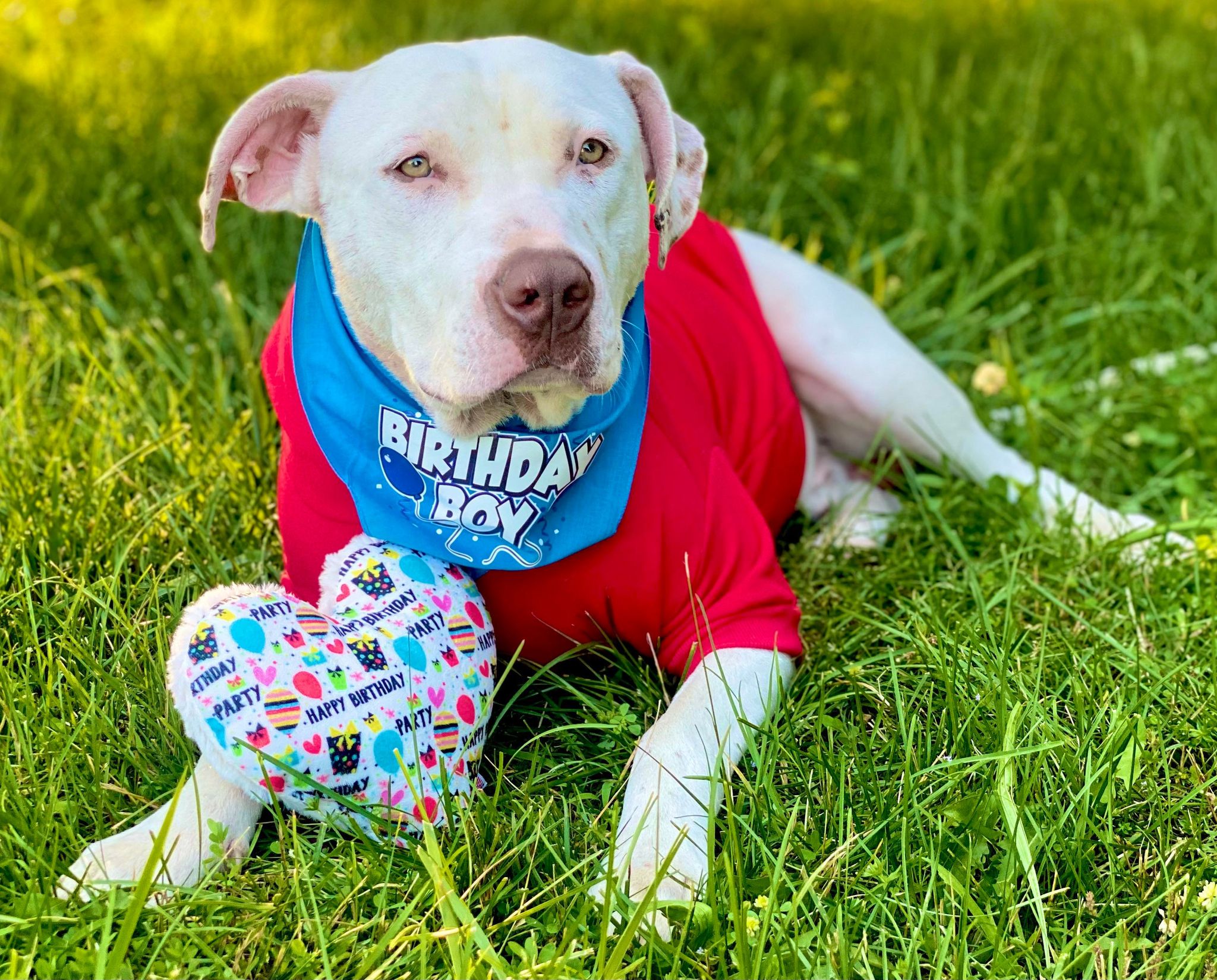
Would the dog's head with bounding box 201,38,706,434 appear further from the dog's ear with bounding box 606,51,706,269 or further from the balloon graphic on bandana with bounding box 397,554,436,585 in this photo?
the balloon graphic on bandana with bounding box 397,554,436,585

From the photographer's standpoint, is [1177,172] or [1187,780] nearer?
[1187,780]

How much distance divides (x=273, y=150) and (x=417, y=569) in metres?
0.79

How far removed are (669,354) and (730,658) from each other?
26.9 inches

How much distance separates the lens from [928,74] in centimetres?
514

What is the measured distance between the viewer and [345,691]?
2.02 m

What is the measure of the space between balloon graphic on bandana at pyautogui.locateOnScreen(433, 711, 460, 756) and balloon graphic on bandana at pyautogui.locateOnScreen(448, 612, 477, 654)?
13 centimetres

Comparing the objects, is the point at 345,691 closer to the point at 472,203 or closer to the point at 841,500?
the point at 472,203

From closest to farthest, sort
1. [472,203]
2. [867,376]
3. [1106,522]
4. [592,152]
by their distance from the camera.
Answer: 1. [472,203]
2. [592,152]
3. [1106,522]
4. [867,376]

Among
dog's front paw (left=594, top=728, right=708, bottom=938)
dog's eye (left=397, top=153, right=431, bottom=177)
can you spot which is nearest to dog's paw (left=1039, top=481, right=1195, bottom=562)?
dog's front paw (left=594, top=728, right=708, bottom=938)

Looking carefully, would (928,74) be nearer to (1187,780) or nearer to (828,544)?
(828,544)

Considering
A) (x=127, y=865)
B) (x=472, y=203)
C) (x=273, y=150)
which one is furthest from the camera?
(x=273, y=150)

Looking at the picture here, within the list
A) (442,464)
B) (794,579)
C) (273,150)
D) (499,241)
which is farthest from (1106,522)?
(273,150)

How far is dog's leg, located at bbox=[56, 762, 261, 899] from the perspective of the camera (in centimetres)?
192

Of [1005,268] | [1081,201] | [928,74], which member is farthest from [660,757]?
[928,74]
